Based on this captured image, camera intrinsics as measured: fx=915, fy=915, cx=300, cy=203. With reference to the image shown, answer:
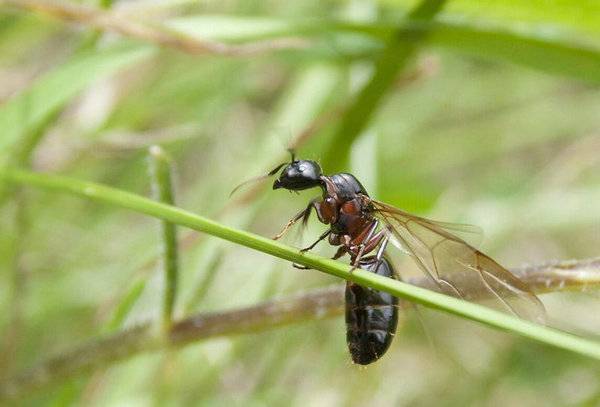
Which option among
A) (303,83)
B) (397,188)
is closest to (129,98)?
(303,83)

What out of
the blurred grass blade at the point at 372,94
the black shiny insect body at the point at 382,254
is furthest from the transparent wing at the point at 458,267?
the blurred grass blade at the point at 372,94

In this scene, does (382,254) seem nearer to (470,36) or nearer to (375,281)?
(375,281)

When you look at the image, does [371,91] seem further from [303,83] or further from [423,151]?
[423,151]

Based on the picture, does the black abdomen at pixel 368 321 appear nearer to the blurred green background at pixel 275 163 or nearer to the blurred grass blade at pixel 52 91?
the blurred green background at pixel 275 163

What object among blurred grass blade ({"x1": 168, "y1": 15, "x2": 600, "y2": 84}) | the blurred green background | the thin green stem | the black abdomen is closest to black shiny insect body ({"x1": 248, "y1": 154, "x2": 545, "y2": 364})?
the black abdomen

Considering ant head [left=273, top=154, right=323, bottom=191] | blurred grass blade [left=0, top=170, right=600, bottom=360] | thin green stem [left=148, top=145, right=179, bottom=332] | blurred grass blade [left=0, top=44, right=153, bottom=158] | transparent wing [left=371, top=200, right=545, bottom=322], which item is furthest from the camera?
blurred grass blade [left=0, top=44, right=153, bottom=158]

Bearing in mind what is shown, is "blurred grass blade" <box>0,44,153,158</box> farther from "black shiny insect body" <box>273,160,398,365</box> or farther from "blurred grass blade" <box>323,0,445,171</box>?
"black shiny insect body" <box>273,160,398,365</box>

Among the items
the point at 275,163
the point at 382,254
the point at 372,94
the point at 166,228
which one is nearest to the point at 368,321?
the point at 382,254
